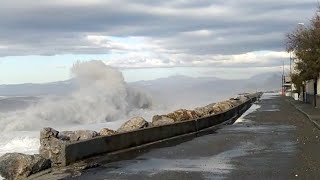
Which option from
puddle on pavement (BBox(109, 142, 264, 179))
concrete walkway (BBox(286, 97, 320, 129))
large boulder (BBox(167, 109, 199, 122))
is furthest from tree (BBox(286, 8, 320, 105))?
puddle on pavement (BBox(109, 142, 264, 179))

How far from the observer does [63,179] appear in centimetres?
1077

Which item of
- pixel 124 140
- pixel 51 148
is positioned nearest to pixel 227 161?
pixel 124 140

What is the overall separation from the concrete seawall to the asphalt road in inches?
31.6

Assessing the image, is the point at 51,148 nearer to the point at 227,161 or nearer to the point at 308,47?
the point at 227,161

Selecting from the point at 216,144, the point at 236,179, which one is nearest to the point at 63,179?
the point at 236,179

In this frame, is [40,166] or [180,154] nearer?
[40,166]

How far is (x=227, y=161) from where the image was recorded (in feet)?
44.4

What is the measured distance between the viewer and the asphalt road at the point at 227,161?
11.3 m

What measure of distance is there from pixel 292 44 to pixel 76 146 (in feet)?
127

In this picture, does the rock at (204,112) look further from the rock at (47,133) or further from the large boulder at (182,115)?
the rock at (47,133)

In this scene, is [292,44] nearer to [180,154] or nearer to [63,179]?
[180,154]

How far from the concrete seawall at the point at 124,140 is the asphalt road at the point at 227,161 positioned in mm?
803

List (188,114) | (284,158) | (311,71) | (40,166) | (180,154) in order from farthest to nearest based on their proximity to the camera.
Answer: (311,71), (188,114), (180,154), (284,158), (40,166)

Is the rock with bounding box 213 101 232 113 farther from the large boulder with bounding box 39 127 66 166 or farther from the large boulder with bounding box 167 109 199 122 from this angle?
the large boulder with bounding box 39 127 66 166
